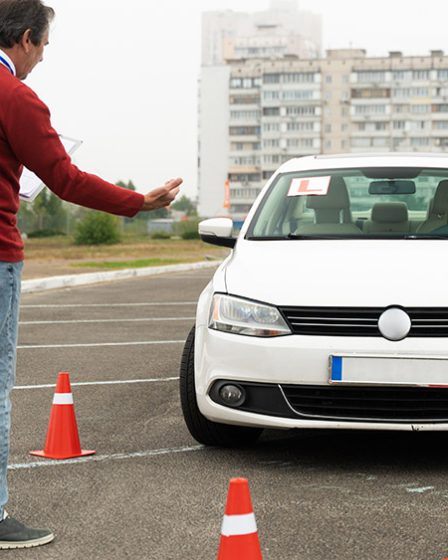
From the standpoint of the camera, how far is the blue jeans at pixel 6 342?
159 inches

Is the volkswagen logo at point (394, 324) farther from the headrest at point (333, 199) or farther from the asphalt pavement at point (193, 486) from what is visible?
the headrest at point (333, 199)

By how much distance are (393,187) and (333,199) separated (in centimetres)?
47

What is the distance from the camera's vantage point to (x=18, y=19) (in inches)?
154

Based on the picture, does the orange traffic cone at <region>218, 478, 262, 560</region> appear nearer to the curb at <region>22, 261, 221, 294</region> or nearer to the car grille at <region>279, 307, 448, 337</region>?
the car grille at <region>279, 307, 448, 337</region>

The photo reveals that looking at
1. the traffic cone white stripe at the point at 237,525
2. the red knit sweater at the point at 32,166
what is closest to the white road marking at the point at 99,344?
the red knit sweater at the point at 32,166

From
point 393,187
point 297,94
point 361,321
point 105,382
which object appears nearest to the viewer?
point 361,321

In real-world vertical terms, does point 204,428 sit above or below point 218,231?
below

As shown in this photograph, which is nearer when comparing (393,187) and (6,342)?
(6,342)

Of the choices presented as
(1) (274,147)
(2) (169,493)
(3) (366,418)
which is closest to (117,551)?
(2) (169,493)

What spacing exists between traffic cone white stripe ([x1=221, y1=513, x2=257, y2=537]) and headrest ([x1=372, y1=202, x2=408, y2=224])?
3.36m

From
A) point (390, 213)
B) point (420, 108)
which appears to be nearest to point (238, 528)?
point (390, 213)

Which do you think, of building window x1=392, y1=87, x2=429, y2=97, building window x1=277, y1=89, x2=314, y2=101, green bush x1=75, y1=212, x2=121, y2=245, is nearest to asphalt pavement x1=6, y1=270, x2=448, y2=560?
green bush x1=75, y1=212, x2=121, y2=245

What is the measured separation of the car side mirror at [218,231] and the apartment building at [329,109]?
12699 centimetres

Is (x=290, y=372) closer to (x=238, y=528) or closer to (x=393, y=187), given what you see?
(x=238, y=528)
